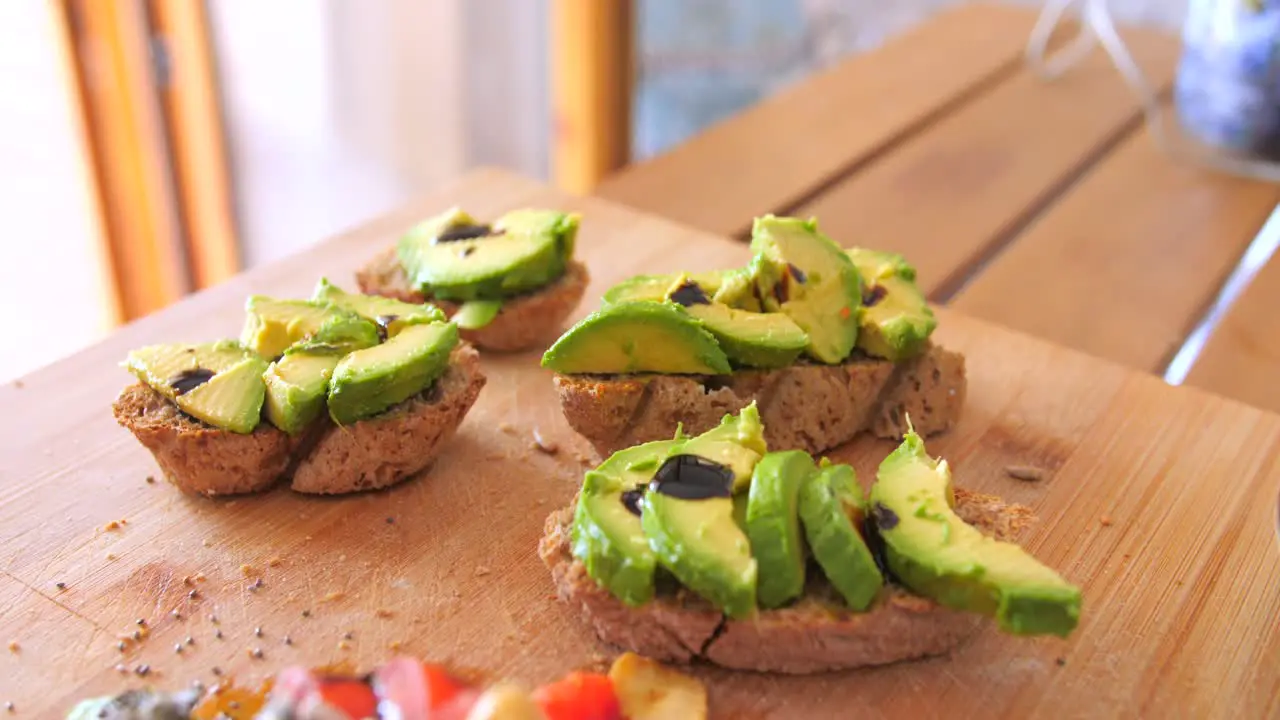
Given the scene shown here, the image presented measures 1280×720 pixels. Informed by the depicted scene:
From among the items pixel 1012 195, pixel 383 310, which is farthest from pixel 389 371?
pixel 1012 195

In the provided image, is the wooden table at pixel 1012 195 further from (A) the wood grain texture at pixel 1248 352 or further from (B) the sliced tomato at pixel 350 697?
(B) the sliced tomato at pixel 350 697

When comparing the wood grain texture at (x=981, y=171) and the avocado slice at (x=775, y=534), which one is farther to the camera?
the wood grain texture at (x=981, y=171)

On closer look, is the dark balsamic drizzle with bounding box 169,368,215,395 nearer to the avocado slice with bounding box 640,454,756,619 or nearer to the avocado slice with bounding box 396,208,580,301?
the avocado slice with bounding box 396,208,580,301

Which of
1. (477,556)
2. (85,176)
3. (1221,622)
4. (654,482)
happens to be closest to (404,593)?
(477,556)

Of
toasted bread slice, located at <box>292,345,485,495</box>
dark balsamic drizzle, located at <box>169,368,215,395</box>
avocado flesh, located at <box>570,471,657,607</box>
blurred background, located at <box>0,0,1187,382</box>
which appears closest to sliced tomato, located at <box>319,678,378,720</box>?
avocado flesh, located at <box>570,471,657,607</box>

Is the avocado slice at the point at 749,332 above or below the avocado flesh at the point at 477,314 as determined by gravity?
above

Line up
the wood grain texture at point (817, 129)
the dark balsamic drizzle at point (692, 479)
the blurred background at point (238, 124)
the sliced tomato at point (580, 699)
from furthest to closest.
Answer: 1. the blurred background at point (238, 124)
2. the wood grain texture at point (817, 129)
3. the dark balsamic drizzle at point (692, 479)
4. the sliced tomato at point (580, 699)

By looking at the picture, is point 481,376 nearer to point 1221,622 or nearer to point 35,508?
point 35,508

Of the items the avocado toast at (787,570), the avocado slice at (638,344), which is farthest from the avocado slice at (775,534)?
the avocado slice at (638,344)
